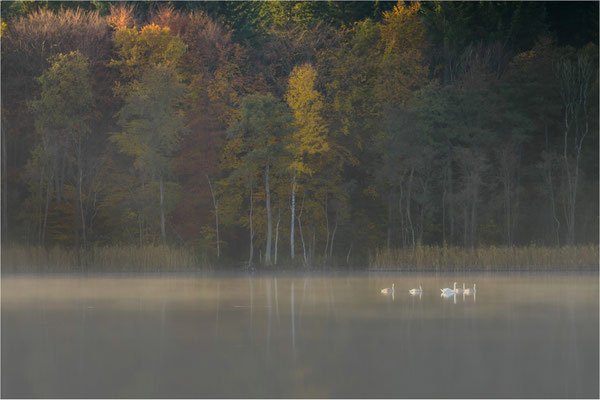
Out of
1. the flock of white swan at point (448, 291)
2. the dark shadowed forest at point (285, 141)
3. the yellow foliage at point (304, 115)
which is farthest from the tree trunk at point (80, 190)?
the flock of white swan at point (448, 291)

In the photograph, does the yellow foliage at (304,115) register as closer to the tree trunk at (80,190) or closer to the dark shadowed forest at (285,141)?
the dark shadowed forest at (285,141)

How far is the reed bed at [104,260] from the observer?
31.8 meters

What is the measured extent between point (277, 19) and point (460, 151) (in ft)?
49.6

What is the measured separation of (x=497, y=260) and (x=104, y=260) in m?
14.6

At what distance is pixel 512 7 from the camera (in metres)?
49.3

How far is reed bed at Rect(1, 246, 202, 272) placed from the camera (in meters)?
31.8

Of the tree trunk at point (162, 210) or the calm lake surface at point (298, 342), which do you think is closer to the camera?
the calm lake surface at point (298, 342)

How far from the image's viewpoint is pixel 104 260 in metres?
32.5

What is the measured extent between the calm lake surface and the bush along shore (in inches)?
298

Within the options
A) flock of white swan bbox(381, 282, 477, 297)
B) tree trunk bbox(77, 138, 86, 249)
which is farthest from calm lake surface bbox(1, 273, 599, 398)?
tree trunk bbox(77, 138, 86, 249)

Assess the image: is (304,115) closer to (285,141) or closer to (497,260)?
(285,141)

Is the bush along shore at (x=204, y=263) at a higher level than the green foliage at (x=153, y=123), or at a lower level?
lower

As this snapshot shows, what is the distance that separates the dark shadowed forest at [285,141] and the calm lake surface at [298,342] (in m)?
13.4

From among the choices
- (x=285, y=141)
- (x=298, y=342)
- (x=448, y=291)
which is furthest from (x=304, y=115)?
(x=298, y=342)
